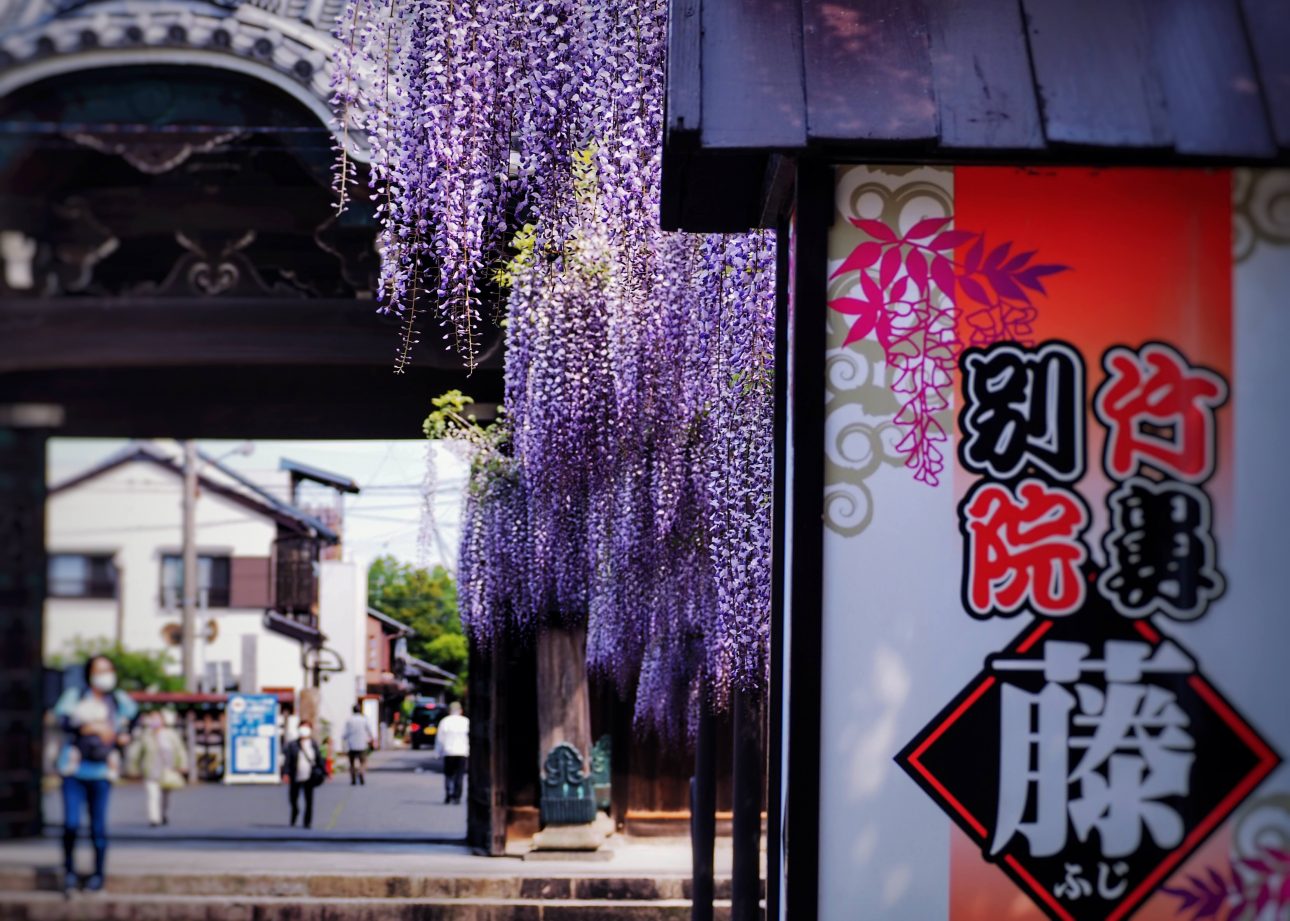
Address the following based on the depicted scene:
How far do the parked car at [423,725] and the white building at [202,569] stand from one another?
5.74 m

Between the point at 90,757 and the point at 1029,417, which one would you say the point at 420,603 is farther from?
the point at 1029,417

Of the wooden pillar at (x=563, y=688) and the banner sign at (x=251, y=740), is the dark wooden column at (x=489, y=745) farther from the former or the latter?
the banner sign at (x=251, y=740)

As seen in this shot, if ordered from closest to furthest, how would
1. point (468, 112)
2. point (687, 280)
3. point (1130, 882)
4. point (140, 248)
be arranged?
point (1130, 882)
point (468, 112)
point (687, 280)
point (140, 248)

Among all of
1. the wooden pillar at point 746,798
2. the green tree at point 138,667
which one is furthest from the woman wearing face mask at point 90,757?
the green tree at point 138,667

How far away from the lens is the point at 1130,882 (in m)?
2.37

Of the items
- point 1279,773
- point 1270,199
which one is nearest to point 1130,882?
point 1279,773

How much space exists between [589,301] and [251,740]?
15.2 meters

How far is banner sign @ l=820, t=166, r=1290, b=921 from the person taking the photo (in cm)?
238

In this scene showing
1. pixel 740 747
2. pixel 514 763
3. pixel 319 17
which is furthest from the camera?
pixel 514 763

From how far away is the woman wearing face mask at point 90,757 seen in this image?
9789mm

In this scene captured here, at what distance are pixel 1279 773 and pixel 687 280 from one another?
4810mm

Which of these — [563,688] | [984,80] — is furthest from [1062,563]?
A: [563,688]

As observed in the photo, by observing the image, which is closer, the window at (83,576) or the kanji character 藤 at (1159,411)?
the kanji character 藤 at (1159,411)

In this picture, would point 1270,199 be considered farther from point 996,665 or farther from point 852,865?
point 852,865
